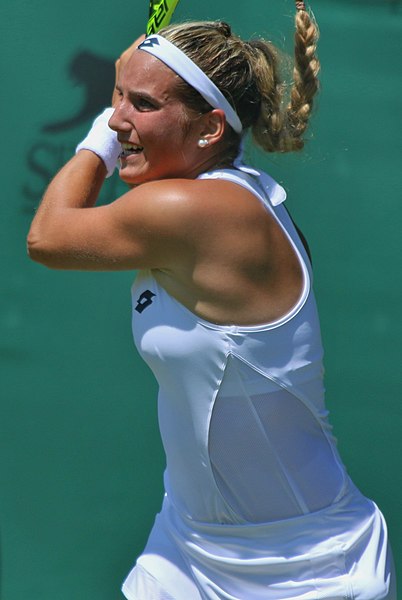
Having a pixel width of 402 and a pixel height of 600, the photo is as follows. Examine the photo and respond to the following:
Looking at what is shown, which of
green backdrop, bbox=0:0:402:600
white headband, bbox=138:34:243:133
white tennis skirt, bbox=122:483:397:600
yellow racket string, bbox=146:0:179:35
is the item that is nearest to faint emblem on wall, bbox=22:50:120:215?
green backdrop, bbox=0:0:402:600

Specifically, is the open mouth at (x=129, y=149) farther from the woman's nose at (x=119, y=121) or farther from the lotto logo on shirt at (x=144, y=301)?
the lotto logo on shirt at (x=144, y=301)

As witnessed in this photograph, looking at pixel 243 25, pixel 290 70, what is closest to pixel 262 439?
pixel 290 70

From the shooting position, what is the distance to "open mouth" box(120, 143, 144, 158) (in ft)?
6.81

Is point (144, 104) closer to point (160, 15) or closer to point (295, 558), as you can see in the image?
point (160, 15)

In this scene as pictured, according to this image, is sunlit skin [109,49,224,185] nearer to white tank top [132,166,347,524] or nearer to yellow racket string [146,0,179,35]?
white tank top [132,166,347,524]

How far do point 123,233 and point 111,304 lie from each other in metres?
1.03

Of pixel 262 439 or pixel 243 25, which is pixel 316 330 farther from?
pixel 243 25

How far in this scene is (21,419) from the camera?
297 centimetres

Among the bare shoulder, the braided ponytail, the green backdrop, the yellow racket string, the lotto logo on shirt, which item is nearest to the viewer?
the bare shoulder

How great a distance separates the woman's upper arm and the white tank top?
0.09 m

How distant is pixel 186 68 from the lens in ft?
6.59

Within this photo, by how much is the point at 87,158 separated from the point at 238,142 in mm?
301

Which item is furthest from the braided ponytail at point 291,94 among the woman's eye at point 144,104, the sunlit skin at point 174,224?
the woman's eye at point 144,104

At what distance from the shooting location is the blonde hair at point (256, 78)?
2041 mm
